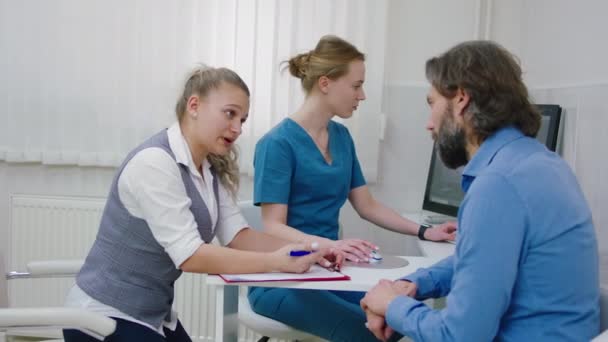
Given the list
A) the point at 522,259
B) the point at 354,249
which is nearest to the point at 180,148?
the point at 354,249

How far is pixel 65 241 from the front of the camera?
3.02 m

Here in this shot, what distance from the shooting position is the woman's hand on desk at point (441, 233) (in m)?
2.13

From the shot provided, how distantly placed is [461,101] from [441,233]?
971 mm

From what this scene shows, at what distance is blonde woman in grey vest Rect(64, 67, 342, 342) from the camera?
152cm

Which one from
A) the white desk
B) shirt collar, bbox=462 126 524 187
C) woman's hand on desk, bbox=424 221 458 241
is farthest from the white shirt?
woman's hand on desk, bbox=424 221 458 241

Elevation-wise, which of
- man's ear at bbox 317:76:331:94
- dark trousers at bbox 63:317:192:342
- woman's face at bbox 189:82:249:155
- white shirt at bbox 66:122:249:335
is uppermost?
man's ear at bbox 317:76:331:94

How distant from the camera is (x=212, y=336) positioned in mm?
3033

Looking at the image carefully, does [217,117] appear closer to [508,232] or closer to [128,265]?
[128,265]

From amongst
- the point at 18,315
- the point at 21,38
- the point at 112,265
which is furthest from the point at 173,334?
the point at 21,38

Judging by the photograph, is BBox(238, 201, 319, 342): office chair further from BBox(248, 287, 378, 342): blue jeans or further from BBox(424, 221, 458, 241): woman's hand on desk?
BBox(424, 221, 458, 241): woman's hand on desk

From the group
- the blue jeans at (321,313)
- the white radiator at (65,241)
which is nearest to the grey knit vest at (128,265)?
the blue jeans at (321,313)

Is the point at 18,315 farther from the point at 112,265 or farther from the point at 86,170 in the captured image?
the point at 86,170

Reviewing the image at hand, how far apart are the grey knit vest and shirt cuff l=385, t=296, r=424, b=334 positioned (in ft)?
1.99

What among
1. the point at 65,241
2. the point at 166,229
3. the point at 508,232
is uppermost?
the point at 508,232
